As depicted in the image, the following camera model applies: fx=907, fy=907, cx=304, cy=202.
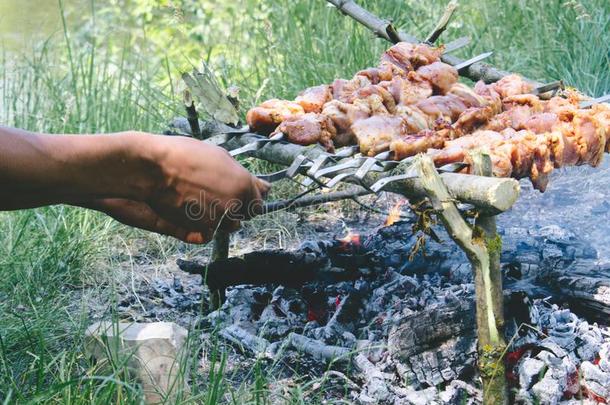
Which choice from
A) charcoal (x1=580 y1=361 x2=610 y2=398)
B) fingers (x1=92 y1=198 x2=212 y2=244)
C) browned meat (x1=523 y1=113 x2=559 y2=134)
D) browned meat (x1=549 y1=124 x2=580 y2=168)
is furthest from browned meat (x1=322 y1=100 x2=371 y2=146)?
charcoal (x1=580 y1=361 x2=610 y2=398)

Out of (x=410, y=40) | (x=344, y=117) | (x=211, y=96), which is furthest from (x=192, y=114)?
(x=410, y=40)

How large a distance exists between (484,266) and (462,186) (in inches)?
12.6

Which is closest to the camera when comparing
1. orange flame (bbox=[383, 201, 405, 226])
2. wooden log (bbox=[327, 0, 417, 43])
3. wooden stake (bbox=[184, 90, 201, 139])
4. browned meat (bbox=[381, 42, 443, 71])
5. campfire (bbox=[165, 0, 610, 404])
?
campfire (bbox=[165, 0, 610, 404])

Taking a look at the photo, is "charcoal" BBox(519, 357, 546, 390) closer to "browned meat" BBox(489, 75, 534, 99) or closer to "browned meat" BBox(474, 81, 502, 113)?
"browned meat" BBox(474, 81, 502, 113)

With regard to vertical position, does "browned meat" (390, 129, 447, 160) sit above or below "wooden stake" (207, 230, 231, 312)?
above

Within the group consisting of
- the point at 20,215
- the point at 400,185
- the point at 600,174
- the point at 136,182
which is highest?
the point at 136,182

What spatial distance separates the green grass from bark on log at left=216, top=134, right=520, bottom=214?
87 cm

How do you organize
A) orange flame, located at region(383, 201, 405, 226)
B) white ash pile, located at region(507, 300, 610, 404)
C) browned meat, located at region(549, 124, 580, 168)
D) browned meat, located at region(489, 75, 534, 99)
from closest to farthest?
white ash pile, located at region(507, 300, 610, 404)
browned meat, located at region(549, 124, 580, 168)
browned meat, located at region(489, 75, 534, 99)
orange flame, located at region(383, 201, 405, 226)

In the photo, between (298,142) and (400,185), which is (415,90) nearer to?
(298,142)

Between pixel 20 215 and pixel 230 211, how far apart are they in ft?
8.08

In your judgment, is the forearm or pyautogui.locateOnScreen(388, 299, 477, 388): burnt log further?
pyautogui.locateOnScreen(388, 299, 477, 388): burnt log

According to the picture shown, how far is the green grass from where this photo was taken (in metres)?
3.65

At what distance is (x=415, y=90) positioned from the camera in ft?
14.4

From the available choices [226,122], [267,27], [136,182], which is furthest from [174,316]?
[267,27]
